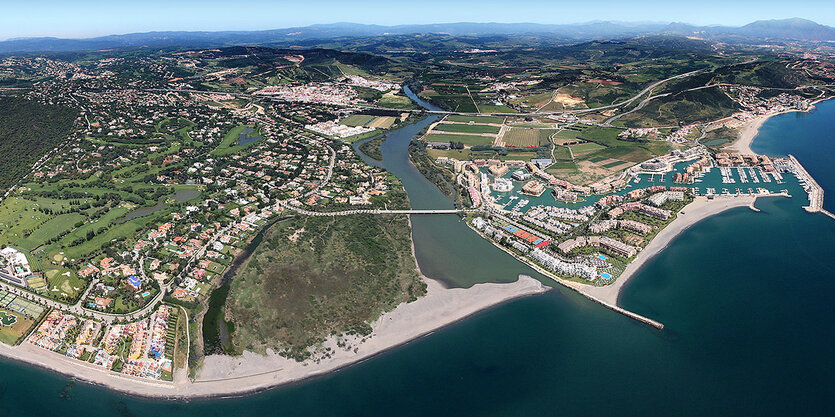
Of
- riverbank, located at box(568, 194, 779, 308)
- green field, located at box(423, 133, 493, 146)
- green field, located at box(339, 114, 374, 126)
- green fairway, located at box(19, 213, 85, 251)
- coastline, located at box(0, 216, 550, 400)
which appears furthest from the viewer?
green field, located at box(339, 114, 374, 126)

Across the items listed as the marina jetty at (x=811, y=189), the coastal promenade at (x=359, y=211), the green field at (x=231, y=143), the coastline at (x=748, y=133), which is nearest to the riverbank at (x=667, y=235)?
the marina jetty at (x=811, y=189)

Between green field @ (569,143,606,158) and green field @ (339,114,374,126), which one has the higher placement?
green field @ (339,114,374,126)

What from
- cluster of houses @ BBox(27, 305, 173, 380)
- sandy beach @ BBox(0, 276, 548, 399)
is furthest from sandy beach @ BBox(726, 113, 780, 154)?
cluster of houses @ BBox(27, 305, 173, 380)

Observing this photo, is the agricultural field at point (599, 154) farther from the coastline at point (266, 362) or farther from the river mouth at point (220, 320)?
the river mouth at point (220, 320)

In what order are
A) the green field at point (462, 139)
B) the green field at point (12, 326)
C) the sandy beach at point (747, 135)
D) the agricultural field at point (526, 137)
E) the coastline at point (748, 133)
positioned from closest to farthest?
the green field at point (12, 326)
the sandy beach at point (747, 135)
the coastline at point (748, 133)
the agricultural field at point (526, 137)
the green field at point (462, 139)

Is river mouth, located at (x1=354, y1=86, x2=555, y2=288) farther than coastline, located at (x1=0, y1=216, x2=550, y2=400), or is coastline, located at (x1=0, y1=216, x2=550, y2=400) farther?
river mouth, located at (x1=354, y1=86, x2=555, y2=288)

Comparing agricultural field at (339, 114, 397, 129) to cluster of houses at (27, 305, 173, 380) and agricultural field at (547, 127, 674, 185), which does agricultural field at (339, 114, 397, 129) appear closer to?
agricultural field at (547, 127, 674, 185)

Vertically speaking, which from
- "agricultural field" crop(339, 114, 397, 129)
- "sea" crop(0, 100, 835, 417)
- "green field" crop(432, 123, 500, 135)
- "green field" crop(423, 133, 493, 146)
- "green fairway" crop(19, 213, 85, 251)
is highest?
"agricultural field" crop(339, 114, 397, 129)
